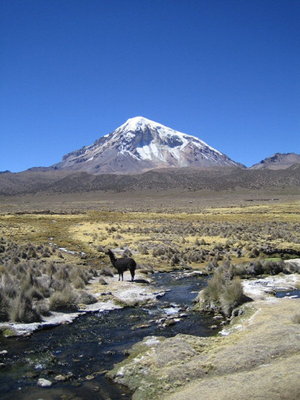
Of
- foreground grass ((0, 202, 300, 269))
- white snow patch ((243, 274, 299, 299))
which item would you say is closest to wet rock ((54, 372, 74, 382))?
white snow patch ((243, 274, 299, 299))

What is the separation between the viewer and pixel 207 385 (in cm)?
742

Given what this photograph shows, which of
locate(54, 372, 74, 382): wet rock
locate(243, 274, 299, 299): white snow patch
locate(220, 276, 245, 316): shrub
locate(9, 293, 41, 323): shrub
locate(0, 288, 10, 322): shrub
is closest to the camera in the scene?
locate(54, 372, 74, 382): wet rock

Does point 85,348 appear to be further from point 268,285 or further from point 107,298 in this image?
point 268,285

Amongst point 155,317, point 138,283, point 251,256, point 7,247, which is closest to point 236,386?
point 155,317

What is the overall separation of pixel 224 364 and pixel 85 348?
417 cm

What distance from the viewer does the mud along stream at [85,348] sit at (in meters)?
8.08

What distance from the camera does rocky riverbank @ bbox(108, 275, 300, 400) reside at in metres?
7.02

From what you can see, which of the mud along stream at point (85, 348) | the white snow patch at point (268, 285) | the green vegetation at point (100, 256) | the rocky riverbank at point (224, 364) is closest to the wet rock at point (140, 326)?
the mud along stream at point (85, 348)

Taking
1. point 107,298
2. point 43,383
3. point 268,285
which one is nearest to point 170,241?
point 268,285

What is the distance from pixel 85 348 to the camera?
34.1 feet

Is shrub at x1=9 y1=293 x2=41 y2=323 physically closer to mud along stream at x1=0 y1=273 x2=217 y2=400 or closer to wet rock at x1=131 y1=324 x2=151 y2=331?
mud along stream at x1=0 y1=273 x2=217 y2=400

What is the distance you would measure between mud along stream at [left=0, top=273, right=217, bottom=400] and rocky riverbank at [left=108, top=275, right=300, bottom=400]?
58 cm

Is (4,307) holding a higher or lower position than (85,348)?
higher

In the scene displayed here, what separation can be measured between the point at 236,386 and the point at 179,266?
55.1 feet
